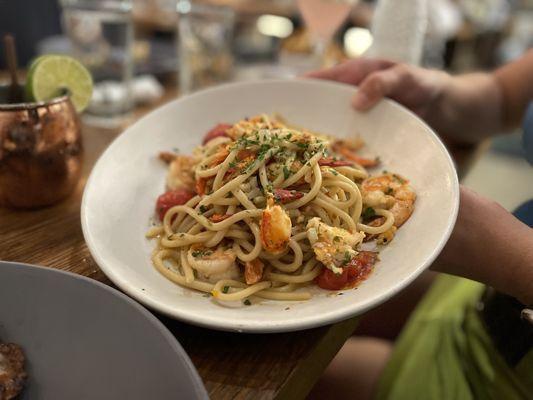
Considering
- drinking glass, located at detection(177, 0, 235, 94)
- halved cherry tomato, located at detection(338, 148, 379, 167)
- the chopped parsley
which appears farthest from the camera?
drinking glass, located at detection(177, 0, 235, 94)

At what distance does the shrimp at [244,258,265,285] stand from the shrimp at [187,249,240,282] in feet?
0.08

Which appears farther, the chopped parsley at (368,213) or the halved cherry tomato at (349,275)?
the chopped parsley at (368,213)

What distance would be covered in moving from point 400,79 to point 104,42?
125 centimetres

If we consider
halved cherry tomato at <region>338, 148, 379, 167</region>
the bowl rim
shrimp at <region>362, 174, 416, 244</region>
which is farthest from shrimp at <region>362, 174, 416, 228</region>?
the bowl rim

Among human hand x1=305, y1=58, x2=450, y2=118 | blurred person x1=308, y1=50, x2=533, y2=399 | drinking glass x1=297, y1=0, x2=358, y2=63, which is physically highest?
drinking glass x1=297, y1=0, x2=358, y2=63

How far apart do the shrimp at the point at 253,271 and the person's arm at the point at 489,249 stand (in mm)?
390

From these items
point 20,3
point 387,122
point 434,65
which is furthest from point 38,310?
point 20,3

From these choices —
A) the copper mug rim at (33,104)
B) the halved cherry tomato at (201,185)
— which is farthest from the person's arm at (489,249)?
the copper mug rim at (33,104)

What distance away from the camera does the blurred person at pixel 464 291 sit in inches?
41.6

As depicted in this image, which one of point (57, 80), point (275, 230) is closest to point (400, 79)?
point (275, 230)

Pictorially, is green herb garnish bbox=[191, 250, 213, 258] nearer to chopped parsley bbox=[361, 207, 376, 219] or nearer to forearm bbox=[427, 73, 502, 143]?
chopped parsley bbox=[361, 207, 376, 219]

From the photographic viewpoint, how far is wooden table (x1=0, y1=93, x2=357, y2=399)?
0.75 meters

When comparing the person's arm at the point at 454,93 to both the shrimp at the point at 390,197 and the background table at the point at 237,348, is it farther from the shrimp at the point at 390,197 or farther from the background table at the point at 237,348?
the background table at the point at 237,348

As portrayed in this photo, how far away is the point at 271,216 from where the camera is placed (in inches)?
37.5
